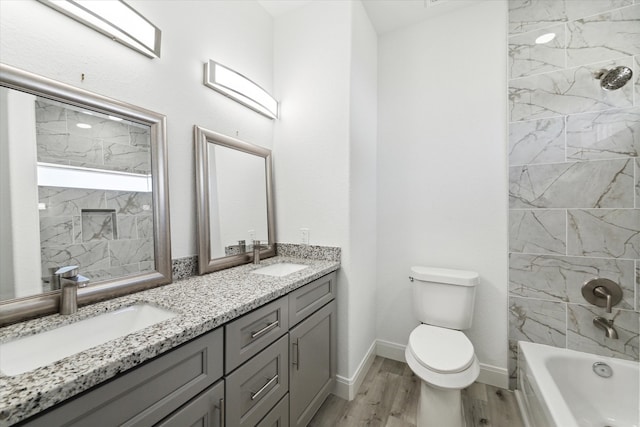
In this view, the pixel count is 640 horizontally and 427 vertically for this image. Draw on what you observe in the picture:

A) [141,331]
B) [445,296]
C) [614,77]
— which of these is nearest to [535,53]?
[614,77]

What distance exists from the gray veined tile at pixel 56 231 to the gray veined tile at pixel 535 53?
2636 mm

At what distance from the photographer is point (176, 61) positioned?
141cm

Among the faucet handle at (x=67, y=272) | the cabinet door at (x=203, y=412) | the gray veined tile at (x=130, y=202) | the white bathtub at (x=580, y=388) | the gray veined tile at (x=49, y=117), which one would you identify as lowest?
the white bathtub at (x=580, y=388)

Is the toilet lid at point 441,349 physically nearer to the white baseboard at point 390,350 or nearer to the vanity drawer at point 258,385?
the white baseboard at point 390,350

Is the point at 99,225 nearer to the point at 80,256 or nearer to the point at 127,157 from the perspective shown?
the point at 80,256

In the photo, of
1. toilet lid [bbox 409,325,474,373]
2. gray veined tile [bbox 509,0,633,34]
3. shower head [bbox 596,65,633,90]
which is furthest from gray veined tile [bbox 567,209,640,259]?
gray veined tile [bbox 509,0,633,34]

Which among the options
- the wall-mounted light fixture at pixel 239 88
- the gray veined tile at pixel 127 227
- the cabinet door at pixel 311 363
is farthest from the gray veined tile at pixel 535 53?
the gray veined tile at pixel 127 227

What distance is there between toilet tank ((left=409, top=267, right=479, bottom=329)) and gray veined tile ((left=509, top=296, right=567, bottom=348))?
1.03 feet

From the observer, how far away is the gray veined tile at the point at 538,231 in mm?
1720

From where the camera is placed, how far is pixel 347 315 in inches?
70.5

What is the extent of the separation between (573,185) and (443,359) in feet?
4.47

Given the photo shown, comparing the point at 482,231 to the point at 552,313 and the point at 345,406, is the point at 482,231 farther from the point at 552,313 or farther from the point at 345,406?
the point at 345,406

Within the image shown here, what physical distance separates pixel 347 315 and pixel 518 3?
8.01 feet

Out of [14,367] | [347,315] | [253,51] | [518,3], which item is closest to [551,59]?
[518,3]
